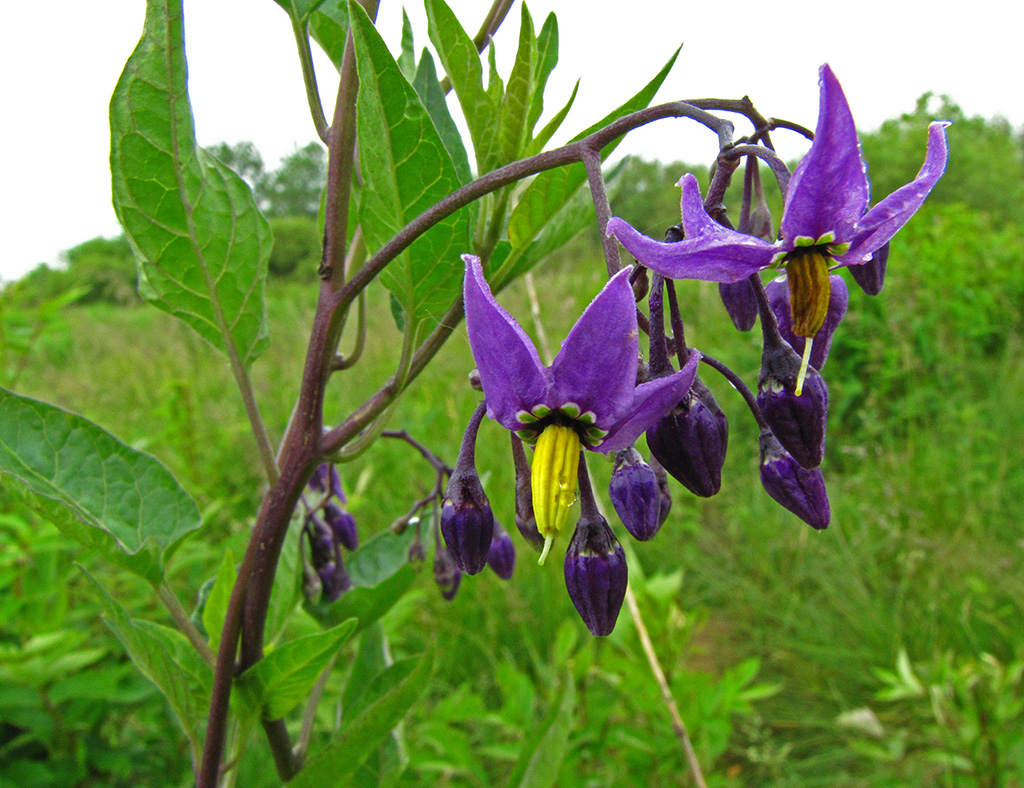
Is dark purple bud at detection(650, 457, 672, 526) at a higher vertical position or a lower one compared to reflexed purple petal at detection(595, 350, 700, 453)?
lower

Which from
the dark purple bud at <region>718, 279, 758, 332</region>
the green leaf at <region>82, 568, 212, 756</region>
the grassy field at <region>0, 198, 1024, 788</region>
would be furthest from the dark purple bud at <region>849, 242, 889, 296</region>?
the green leaf at <region>82, 568, 212, 756</region>

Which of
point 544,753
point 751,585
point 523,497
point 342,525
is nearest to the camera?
point 523,497

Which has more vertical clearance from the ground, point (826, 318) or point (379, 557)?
point (826, 318)

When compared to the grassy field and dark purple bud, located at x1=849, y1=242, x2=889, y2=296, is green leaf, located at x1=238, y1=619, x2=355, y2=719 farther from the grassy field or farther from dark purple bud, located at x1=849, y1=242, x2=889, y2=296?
dark purple bud, located at x1=849, y1=242, x2=889, y2=296

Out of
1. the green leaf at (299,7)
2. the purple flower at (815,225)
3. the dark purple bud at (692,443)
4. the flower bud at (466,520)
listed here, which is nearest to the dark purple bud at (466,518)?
the flower bud at (466,520)

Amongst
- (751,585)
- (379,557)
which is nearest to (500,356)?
(379,557)

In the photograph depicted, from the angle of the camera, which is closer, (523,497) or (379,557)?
(523,497)

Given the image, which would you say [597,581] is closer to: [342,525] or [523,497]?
[523,497]
